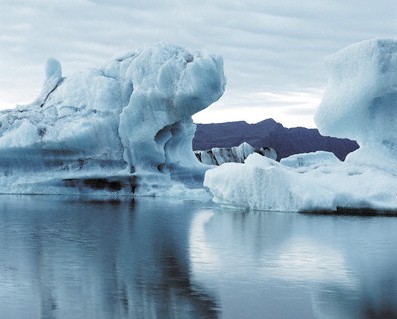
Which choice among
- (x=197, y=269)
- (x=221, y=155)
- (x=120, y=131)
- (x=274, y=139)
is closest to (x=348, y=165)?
(x=120, y=131)

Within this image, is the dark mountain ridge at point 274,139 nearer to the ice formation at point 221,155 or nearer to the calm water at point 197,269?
the ice formation at point 221,155

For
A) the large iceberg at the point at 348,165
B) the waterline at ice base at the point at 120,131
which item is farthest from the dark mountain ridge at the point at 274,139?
the large iceberg at the point at 348,165

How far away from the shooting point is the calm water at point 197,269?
6.43 metres

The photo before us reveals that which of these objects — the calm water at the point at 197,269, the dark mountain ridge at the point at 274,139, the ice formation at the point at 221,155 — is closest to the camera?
the calm water at the point at 197,269

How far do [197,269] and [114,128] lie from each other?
18966 mm

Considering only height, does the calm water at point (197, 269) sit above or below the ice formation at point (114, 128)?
below

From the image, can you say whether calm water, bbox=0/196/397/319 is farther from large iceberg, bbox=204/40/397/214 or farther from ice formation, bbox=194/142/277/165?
ice formation, bbox=194/142/277/165

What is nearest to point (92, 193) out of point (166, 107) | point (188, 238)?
point (166, 107)

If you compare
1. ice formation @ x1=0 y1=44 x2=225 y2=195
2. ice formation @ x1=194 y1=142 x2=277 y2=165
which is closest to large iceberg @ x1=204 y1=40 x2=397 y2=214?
ice formation @ x1=0 y1=44 x2=225 y2=195

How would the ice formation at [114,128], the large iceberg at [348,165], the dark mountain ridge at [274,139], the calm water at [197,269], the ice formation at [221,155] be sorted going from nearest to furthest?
1. the calm water at [197,269]
2. the large iceberg at [348,165]
3. the ice formation at [114,128]
4. the ice formation at [221,155]
5. the dark mountain ridge at [274,139]

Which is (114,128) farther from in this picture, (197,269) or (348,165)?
(197,269)

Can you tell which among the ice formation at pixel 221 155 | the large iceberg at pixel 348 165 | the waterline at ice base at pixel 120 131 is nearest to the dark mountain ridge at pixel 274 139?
the ice formation at pixel 221 155

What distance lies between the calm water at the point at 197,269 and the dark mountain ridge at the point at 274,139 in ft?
139

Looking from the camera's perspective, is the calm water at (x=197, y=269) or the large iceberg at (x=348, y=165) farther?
the large iceberg at (x=348, y=165)
